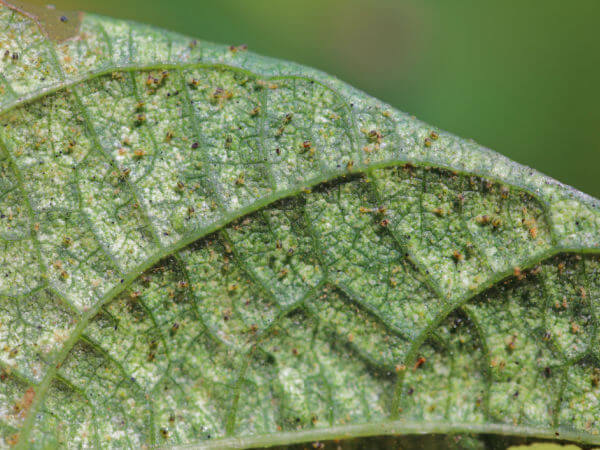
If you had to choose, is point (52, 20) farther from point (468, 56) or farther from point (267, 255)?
point (468, 56)

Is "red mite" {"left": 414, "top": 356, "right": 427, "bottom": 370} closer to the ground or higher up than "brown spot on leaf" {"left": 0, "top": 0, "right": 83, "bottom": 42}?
closer to the ground

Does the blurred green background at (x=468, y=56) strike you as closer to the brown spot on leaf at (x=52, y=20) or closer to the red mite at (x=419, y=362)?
the brown spot on leaf at (x=52, y=20)

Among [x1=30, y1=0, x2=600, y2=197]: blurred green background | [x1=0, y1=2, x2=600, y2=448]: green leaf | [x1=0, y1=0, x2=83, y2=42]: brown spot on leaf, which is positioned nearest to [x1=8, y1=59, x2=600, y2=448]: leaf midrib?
[x1=0, y1=2, x2=600, y2=448]: green leaf

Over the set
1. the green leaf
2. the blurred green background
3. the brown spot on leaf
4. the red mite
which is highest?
the blurred green background

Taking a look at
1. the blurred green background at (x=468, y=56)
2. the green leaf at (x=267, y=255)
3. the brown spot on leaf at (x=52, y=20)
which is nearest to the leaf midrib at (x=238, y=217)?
the green leaf at (x=267, y=255)

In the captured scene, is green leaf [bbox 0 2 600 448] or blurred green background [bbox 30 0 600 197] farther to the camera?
blurred green background [bbox 30 0 600 197]

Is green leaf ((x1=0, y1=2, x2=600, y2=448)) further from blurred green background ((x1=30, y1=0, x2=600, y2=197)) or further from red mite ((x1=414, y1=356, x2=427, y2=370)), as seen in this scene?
blurred green background ((x1=30, y1=0, x2=600, y2=197))

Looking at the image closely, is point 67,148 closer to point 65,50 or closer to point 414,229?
point 65,50
